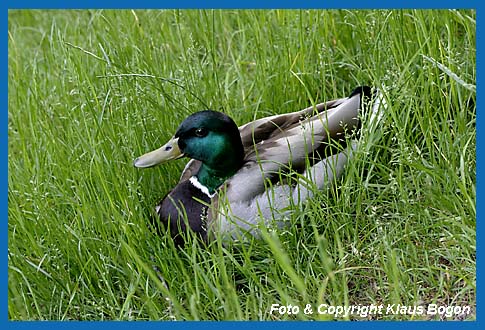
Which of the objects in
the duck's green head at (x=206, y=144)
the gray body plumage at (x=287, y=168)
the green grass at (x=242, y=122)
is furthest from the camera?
the duck's green head at (x=206, y=144)

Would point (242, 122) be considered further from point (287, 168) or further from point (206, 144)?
point (287, 168)

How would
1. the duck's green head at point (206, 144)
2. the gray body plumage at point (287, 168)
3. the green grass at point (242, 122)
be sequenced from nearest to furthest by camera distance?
1. the green grass at point (242, 122)
2. the gray body plumage at point (287, 168)
3. the duck's green head at point (206, 144)

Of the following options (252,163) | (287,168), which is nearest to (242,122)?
(252,163)

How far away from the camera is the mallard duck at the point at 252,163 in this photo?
10.6 ft

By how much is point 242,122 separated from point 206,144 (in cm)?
49

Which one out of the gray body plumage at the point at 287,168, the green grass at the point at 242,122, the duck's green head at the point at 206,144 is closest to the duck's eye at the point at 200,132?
the duck's green head at the point at 206,144

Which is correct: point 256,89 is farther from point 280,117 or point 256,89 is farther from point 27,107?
point 27,107

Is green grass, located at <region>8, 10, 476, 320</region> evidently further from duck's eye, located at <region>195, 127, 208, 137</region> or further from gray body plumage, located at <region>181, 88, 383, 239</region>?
duck's eye, located at <region>195, 127, 208, 137</region>

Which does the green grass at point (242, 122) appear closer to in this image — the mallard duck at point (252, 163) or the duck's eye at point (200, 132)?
the mallard duck at point (252, 163)

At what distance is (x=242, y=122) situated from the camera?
12.5ft

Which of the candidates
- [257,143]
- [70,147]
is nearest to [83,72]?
[70,147]

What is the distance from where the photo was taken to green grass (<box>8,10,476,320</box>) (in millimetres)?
2971

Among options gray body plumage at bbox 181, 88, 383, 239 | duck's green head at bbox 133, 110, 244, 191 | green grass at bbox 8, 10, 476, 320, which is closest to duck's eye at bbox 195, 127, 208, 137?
duck's green head at bbox 133, 110, 244, 191

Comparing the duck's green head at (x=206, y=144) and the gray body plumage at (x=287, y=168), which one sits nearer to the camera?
the gray body plumage at (x=287, y=168)
